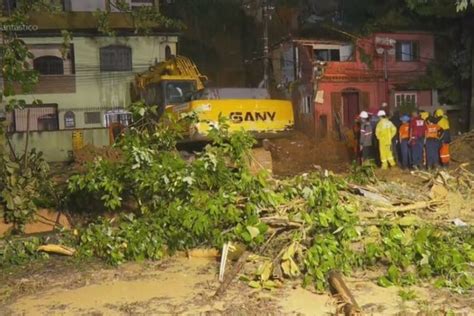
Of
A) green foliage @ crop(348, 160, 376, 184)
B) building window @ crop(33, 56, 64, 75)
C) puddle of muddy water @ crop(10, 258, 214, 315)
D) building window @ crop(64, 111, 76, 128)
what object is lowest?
puddle of muddy water @ crop(10, 258, 214, 315)

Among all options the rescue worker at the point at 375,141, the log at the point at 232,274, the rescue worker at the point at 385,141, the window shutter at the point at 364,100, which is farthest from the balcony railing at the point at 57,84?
the log at the point at 232,274

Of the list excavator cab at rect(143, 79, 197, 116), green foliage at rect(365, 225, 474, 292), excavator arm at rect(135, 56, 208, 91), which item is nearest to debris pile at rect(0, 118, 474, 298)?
green foliage at rect(365, 225, 474, 292)

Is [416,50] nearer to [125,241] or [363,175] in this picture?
[363,175]

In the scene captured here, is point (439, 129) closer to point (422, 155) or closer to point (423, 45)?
point (422, 155)

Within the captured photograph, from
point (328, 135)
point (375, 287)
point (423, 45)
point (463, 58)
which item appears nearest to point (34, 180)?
point (375, 287)

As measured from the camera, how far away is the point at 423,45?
26.7m

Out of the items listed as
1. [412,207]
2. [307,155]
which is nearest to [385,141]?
[307,155]

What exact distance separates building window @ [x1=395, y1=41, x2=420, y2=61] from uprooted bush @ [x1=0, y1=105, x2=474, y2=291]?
64.9 feet

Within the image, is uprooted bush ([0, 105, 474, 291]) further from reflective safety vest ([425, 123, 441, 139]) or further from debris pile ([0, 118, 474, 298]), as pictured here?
reflective safety vest ([425, 123, 441, 139])

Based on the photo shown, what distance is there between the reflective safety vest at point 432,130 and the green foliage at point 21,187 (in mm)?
8595

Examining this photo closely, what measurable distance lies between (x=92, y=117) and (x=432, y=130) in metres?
16.3

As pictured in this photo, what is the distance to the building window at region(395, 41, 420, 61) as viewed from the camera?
26578 millimetres

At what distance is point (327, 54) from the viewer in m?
26.3

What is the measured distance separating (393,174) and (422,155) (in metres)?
1.39
